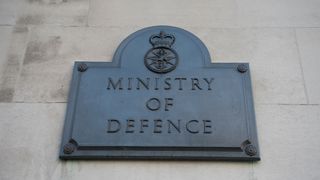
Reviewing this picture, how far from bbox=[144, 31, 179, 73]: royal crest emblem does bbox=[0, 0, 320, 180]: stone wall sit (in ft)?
1.02

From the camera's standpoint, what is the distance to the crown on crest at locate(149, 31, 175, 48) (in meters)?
4.90

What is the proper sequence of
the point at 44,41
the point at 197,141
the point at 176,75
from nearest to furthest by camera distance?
the point at 197,141 → the point at 176,75 → the point at 44,41

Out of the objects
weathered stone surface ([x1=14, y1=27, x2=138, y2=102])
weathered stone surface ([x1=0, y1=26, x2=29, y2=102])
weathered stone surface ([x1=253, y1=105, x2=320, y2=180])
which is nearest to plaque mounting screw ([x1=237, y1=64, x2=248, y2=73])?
weathered stone surface ([x1=253, y1=105, x2=320, y2=180])

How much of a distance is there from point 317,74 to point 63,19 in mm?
2748

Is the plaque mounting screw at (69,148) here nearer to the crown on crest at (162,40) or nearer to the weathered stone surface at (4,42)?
the weathered stone surface at (4,42)

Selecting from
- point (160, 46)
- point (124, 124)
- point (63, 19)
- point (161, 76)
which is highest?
point (63, 19)

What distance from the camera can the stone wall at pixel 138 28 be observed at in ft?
13.9

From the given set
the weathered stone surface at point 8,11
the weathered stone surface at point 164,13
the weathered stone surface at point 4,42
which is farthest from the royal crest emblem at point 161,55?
the weathered stone surface at point 8,11

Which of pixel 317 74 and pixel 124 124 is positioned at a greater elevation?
pixel 317 74

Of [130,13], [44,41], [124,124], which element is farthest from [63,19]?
[124,124]

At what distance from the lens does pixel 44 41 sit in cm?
505

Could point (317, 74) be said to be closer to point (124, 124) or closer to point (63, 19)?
point (124, 124)

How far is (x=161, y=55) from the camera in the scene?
4.84 meters

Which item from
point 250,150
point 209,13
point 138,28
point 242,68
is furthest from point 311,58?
point 138,28
